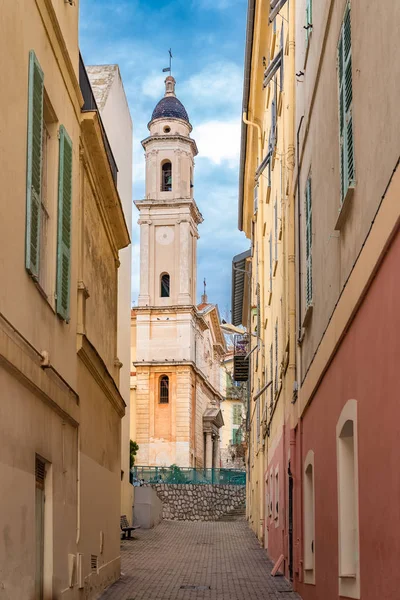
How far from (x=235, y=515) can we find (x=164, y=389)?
1945 cm

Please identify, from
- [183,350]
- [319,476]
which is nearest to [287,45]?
[319,476]

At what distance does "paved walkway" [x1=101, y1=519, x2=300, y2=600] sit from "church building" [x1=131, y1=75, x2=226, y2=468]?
34502 millimetres

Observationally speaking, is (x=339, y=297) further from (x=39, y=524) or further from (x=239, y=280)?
(x=239, y=280)

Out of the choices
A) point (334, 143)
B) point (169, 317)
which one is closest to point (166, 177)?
point (169, 317)

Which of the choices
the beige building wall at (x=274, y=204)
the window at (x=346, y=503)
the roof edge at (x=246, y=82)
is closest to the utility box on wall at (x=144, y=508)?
the beige building wall at (x=274, y=204)

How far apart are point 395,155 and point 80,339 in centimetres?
635

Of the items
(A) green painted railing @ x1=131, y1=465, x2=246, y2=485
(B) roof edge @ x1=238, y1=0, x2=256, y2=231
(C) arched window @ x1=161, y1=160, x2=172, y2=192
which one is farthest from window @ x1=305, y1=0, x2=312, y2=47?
(C) arched window @ x1=161, y1=160, x2=172, y2=192

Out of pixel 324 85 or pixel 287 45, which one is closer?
pixel 324 85

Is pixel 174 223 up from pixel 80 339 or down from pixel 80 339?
up

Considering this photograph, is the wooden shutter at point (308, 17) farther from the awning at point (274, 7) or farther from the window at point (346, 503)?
the window at point (346, 503)

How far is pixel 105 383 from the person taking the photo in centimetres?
1480

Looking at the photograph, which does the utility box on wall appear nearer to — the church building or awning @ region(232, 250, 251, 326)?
awning @ region(232, 250, 251, 326)

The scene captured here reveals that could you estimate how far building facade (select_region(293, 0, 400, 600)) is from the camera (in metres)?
6.09

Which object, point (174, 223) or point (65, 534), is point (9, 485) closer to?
point (65, 534)
